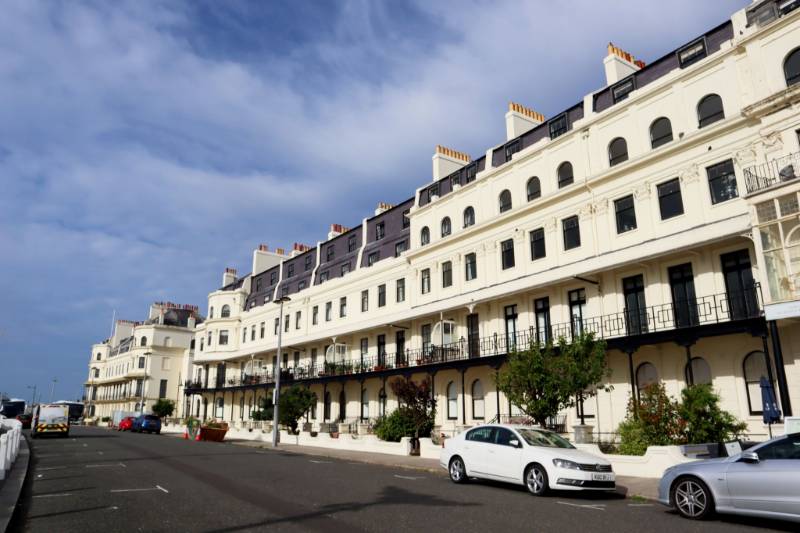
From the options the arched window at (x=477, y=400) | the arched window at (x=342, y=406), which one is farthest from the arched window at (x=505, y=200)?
the arched window at (x=342, y=406)

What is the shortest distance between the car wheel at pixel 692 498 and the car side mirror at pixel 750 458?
78cm

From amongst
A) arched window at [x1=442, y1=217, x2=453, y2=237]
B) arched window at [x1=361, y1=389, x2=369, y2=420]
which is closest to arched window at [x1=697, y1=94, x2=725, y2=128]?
arched window at [x1=442, y1=217, x2=453, y2=237]

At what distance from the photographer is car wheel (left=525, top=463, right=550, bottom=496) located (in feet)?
38.2

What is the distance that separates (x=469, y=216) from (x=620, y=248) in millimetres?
9853

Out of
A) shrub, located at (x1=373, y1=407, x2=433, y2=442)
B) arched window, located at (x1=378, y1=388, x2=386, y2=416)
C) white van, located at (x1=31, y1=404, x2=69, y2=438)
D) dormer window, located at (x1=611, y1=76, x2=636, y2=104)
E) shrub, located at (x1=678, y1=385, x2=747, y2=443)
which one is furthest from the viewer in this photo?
white van, located at (x1=31, y1=404, x2=69, y2=438)

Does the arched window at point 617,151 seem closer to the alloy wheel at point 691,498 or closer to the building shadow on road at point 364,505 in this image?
the alloy wheel at point 691,498

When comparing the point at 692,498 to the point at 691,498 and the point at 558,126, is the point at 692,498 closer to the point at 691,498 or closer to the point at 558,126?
the point at 691,498

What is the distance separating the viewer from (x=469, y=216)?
101ft

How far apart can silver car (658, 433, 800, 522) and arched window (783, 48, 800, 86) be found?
14.4 metres

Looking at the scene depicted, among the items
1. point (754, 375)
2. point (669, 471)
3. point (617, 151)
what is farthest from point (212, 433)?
point (669, 471)

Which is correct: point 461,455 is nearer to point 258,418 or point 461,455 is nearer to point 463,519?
point 463,519

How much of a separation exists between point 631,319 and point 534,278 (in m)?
4.51

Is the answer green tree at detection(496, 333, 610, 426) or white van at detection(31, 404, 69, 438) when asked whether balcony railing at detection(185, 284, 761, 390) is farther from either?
white van at detection(31, 404, 69, 438)

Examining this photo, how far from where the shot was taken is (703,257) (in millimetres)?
19844
